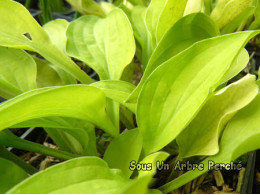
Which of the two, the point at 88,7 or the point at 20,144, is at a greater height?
the point at 88,7

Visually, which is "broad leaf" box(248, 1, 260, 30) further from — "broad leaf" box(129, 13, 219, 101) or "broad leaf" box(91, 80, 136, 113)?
"broad leaf" box(91, 80, 136, 113)

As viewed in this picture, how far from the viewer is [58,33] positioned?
564mm

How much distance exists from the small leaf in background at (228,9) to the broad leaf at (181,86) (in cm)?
19

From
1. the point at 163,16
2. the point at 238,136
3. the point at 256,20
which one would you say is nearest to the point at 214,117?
the point at 238,136

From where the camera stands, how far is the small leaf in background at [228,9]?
47 cm

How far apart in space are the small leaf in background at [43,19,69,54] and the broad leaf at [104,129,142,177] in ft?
0.74

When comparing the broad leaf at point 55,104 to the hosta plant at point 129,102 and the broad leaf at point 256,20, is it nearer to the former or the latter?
the hosta plant at point 129,102

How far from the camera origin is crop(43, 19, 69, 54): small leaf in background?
541 millimetres

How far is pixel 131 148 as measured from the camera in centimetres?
39

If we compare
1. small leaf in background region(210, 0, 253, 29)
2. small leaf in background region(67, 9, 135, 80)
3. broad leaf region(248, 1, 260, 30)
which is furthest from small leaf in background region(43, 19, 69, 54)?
broad leaf region(248, 1, 260, 30)

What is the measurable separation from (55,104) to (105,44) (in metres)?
0.22

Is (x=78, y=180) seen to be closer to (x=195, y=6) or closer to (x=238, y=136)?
(x=238, y=136)

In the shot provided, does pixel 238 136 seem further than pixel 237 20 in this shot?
No

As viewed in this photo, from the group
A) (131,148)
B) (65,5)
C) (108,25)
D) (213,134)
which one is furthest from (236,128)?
(65,5)
